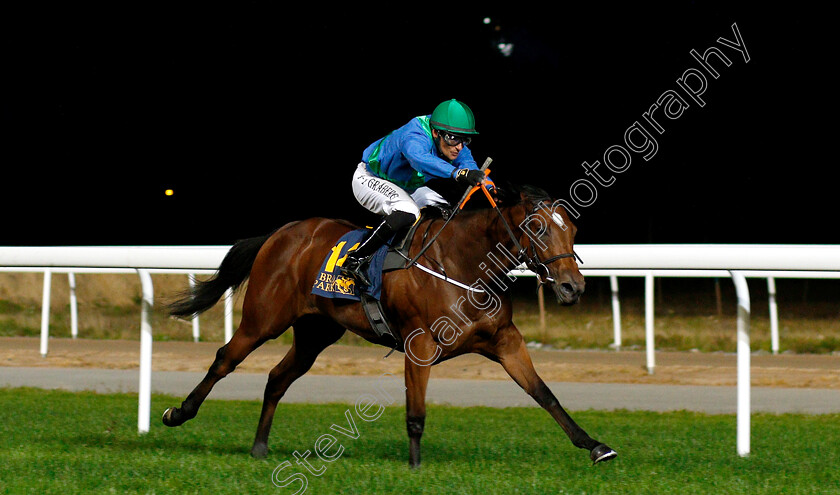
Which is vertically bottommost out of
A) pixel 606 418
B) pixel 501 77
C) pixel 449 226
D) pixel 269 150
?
pixel 606 418

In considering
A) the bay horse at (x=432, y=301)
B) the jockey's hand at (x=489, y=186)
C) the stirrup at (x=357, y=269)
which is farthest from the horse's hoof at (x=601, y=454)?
the stirrup at (x=357, y=269)

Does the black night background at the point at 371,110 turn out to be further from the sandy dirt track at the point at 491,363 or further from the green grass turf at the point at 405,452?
the green grass turf at the point at 405,452

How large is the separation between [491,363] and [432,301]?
5.36 meters

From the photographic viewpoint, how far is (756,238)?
50.6 ft

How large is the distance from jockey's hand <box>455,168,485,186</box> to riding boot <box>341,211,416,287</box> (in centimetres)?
51

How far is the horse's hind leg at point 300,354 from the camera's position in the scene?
5.62m

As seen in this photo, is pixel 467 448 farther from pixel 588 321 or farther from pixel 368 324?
pixel 588 321


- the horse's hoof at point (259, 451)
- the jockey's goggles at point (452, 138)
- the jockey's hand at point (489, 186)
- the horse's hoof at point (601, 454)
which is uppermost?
the jockey's goggles at point (452, 138)

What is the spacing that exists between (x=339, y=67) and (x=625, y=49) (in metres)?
4.24

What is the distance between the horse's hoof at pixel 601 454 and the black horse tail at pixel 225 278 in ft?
7.77

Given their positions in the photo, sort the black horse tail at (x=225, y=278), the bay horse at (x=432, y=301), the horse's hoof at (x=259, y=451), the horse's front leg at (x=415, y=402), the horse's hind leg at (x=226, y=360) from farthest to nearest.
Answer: the black horse tail at (x=225, y=278) → the horse's hind leg at (x=226, y=360) → the horse's hoof at (x=259, y=451) → the horse's front leg at (x=415, y=402) → the bay horse at (x=432, y=301)

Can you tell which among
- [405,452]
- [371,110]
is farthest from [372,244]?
[371,110]

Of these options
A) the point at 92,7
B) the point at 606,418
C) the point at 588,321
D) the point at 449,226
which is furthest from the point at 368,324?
the point at 92,7

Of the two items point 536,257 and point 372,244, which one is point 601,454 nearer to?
point 536,257
